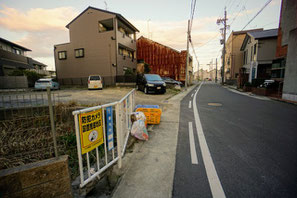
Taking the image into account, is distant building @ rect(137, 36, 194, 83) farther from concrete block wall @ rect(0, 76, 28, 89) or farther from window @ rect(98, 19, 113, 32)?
concrete block wall @ rect(0, 76, 28, 89)

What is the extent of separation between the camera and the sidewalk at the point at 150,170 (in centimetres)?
181

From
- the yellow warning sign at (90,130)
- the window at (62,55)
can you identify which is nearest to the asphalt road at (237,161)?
the yellow warning sign at (90,130)

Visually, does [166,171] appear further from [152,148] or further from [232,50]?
[232,50]

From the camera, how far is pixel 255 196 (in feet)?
5.57

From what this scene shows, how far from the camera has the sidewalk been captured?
1808 millimetres

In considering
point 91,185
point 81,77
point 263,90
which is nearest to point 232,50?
point 263,90

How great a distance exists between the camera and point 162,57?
25125 millimetres

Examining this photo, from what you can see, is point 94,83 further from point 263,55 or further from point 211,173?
point 263,55

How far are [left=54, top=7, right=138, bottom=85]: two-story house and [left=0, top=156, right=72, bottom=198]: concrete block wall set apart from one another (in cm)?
1585

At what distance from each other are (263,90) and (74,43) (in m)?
23.6

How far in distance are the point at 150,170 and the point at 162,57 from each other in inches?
979

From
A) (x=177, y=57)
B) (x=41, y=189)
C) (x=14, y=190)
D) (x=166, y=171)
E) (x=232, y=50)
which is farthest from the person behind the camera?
(x=232, y=50)

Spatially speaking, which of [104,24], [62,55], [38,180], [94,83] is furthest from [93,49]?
[38,180]

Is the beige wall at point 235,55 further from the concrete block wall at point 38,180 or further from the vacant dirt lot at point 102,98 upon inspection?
the concrete block wall at point 38,180
